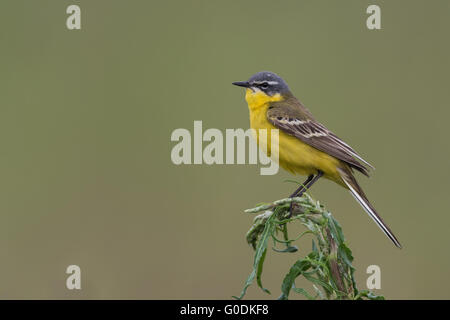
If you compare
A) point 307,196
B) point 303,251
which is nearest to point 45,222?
point 303,251

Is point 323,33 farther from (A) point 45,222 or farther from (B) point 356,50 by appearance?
(A) point 45,222

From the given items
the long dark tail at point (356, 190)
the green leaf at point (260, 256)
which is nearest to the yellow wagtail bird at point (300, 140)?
the long dark tail at point (356, 190)

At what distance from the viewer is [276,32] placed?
10.9m

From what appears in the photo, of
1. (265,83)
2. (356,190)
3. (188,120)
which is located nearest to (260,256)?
(356,190)

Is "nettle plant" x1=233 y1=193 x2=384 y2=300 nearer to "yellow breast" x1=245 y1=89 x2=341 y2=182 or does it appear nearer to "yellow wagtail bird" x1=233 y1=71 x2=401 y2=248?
"yellow wagtail bird" x1=233 y1=71 x2=401 y2=248

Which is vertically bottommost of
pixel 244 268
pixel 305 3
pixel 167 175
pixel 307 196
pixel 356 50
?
pixel 244 268

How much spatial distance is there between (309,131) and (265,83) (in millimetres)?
826

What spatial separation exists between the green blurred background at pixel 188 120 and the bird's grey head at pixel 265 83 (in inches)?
62.5

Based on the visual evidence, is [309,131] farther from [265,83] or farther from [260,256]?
[260,256]

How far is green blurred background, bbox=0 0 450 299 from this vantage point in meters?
8.23

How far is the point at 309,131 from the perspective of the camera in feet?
20.1

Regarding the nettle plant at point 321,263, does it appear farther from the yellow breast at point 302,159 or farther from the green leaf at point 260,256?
the yellow breast at point 302,159

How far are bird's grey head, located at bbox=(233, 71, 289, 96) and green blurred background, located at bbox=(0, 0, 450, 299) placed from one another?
5.21 feet

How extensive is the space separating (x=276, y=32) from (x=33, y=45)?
154 inches
